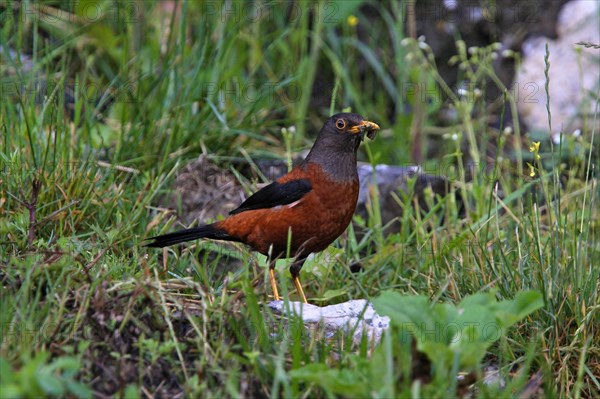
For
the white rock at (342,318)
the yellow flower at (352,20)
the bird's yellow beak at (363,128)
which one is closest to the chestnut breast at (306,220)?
the bird's yellow beak at (363,128)

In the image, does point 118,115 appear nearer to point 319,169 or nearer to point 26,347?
point 319,169

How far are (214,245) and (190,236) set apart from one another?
445 millimetres

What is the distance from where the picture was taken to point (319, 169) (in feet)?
14.3

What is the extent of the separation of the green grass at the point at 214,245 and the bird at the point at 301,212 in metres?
0.12

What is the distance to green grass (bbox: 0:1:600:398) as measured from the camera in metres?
2.89

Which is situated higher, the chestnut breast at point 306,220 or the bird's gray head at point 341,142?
the bird's gray head at point 341,142

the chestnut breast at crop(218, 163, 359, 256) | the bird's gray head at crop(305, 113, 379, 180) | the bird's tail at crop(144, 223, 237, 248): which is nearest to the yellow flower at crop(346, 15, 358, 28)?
the bird's gray head at crop(305, 113, 379, 180)

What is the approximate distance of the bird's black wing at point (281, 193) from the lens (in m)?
4.28

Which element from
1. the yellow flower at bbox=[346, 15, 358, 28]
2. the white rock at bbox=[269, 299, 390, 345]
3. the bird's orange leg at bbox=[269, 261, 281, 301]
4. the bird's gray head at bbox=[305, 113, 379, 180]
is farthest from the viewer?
the yellow flower at bbox=[346, 15, 358, 28]

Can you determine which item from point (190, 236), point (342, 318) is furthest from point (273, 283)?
point (342, 318)

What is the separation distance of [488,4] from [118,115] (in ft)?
10.1

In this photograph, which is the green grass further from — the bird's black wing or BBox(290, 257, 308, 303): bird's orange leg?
the bird's black wing

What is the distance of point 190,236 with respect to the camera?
4.16 meters

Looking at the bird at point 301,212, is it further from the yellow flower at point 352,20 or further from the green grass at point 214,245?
the yellow flower at point 352,20
